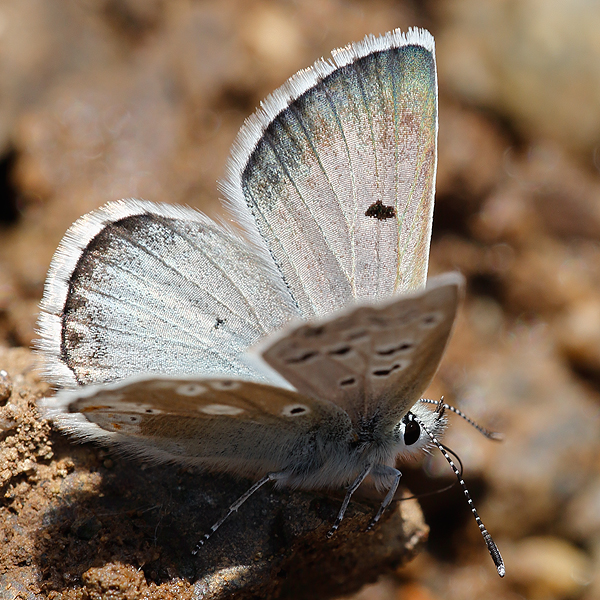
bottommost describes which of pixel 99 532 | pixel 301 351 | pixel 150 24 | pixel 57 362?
pixel 99 532

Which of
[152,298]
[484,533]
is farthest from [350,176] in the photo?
[484,533]

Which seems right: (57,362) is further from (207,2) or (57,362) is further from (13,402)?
(207,2)

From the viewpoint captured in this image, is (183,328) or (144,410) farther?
(183,328)

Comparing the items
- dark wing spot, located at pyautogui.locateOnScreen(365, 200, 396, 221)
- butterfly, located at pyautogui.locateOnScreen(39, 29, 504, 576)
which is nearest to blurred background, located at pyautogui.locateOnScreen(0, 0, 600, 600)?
butterfly, located at pyautogui.locateOnScreen(39, 29, 504, 576)

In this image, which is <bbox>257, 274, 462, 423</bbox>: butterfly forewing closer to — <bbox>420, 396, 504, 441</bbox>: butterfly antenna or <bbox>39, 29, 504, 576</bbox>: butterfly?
<bbox>39, 29, 504, 576</bbox>: butterfly

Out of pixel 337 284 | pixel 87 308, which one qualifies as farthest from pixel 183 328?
pixel 337 284

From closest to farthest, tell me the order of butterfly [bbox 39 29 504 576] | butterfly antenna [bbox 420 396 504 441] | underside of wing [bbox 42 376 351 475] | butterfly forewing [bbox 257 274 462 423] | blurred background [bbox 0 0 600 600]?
butterfly forewing [bbox 257 274 462 423] → underside of wing [bbox 42 376 351 475] → butterfly [bbox 39 29 504 576] → butterfly antenna [bbox 420 396 504 441] → blurred background [bbox 0 0 600 600]

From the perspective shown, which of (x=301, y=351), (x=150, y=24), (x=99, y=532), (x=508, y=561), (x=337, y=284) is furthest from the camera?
(x=150, y=24)

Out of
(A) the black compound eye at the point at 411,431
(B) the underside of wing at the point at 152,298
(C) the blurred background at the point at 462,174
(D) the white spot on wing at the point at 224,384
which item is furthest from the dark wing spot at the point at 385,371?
(C) the blurred background at the point at 462,174

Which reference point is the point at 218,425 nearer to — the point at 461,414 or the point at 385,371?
the point at 385,371
